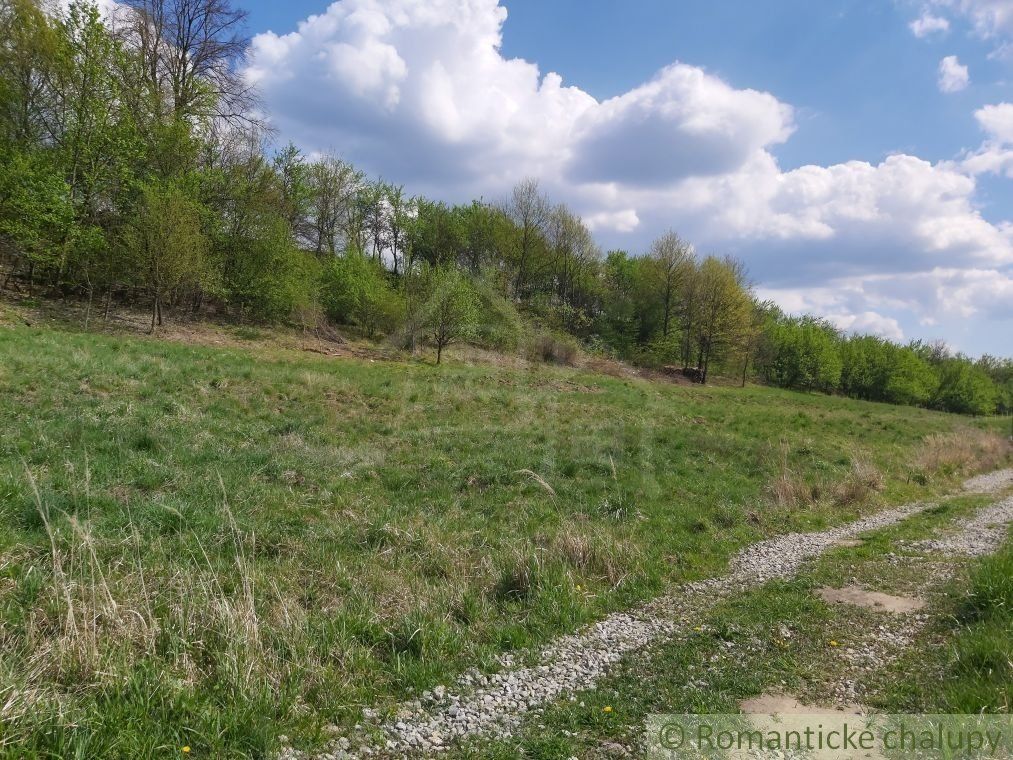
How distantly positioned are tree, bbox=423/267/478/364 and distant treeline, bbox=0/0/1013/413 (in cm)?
16

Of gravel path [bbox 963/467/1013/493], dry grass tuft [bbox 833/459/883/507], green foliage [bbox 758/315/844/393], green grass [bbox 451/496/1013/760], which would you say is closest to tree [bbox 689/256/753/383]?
green foliage [bbox 758/315/844/393]

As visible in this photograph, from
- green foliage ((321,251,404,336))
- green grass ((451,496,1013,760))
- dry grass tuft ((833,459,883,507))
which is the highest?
green foliage ((321,251,404,336))

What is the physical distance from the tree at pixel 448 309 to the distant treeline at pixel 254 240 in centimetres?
16

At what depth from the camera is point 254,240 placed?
36125 millimetres

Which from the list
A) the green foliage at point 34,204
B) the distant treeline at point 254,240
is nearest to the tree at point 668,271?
the distant treeline at point 254,240

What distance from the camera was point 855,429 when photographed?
88.3 ft

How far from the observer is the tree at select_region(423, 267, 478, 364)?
36875mm

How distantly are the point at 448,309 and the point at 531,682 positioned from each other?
3310cm

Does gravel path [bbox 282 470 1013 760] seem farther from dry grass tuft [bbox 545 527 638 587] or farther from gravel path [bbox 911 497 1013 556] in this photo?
gravel path [bbox 911 497 1013 556]

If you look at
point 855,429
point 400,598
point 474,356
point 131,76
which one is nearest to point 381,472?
point 400,598

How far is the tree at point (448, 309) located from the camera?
36875 mm

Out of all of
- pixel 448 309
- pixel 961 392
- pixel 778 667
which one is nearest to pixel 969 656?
A: pixel 778 667

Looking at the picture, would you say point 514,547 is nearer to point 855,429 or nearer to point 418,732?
point 418,732

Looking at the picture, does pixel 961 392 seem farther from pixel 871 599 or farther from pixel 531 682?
pixel 531 682
